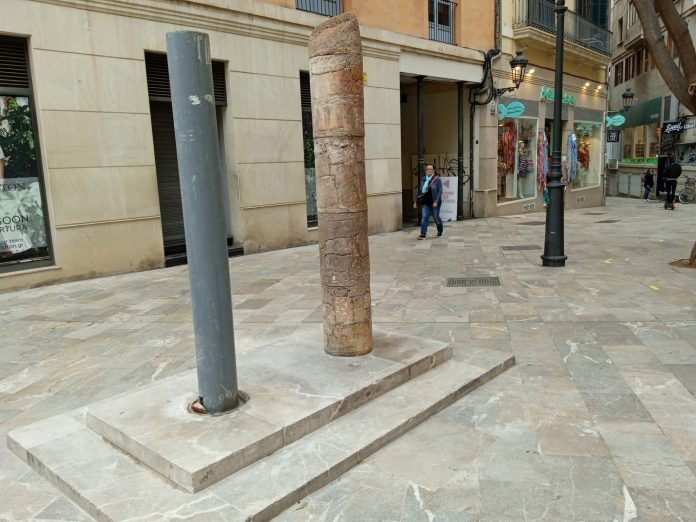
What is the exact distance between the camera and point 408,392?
418cm

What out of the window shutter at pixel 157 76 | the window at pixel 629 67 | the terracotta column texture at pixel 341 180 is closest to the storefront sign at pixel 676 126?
the window at pixel 629 67

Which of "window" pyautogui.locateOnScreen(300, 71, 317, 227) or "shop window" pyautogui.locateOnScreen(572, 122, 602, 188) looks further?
"shop window" pyautogui.locateOnScreen(572, 122, 602, 188)

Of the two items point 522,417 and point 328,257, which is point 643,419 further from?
point 328,257

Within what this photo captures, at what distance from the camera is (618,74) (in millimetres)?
40875

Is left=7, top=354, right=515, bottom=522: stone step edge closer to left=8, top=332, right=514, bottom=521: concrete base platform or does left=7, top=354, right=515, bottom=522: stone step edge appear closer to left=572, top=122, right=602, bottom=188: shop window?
left=8, top=332, right=514, bottom=521: concrete base platform

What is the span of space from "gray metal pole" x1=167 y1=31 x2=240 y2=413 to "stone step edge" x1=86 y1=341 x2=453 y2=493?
1.61 ft

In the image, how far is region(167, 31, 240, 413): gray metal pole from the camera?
3354 mm

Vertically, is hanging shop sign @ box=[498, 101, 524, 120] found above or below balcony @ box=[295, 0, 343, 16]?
below

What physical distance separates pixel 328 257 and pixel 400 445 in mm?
1650

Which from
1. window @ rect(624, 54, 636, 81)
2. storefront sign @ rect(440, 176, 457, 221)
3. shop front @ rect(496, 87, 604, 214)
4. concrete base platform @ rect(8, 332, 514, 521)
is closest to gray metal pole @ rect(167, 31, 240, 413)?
concrete base platform @ rect(8, 332, 514, 521)

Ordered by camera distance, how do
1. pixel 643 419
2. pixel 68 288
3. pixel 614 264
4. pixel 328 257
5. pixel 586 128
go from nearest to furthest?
1. pixel 643 419
2. pixel 328 257
3. pixel 68 288
4. pixel 614 264
5. pixel 586 128

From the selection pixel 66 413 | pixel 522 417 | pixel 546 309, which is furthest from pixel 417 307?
pixel 66 413

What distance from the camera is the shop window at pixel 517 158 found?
18156 millimetres

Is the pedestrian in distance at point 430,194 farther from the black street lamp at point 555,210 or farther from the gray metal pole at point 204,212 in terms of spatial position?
the gray metal pole at point 204,212
